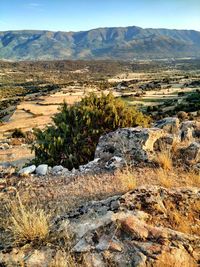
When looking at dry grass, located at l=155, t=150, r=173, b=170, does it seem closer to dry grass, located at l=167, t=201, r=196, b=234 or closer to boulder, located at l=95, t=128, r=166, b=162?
boulder, located at l=95, t=128, r=166, b=162

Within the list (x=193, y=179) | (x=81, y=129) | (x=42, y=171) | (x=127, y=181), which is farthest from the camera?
(x=81, y=129)

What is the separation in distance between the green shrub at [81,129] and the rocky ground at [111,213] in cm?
293

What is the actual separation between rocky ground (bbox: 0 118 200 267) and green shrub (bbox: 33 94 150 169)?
293 cm

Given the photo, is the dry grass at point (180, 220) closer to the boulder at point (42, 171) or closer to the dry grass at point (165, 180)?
the dry grass at point (165, 180)

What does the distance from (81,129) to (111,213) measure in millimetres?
7630

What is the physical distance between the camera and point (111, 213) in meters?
5.50

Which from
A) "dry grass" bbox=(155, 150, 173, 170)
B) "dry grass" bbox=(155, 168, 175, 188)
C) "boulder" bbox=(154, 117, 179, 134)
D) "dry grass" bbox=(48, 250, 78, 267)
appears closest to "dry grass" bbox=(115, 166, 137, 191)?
"dry grass" bbox=(155, 168, 175, 188)

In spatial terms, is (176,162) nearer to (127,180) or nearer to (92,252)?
(127,180)

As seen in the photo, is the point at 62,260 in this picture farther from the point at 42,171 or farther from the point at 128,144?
the point at 128,144

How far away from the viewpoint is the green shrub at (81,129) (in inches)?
479

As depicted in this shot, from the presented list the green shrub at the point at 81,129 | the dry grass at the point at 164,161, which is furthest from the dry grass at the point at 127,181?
the green shrub at the point at 81,129

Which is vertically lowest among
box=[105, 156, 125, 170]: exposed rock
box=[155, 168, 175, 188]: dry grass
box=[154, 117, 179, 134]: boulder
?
box=[154, 117, 179, 134]: boulder

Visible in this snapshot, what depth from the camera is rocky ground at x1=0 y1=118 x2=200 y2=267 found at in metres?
4.73

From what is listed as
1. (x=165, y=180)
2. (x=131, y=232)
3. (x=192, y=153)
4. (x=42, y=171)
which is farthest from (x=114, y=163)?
(x=131, y=232)
